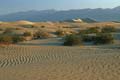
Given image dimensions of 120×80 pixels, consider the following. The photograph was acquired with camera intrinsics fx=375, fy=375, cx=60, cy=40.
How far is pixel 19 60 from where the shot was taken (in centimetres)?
1766

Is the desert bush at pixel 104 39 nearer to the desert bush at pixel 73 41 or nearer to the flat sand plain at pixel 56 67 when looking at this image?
the desert bush at pixel 73 41

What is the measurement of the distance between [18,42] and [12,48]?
24.6ft

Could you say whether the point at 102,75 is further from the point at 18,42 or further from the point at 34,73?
the point at 18,42

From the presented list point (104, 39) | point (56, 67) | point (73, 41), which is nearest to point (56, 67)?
point (56, 67)

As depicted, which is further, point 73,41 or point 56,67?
point 73,41

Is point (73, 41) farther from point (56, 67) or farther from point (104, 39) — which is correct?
point (56, 67)

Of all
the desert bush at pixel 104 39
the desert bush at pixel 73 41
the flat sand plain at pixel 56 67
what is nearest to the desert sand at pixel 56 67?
the flat sand plain at pixel 56 67

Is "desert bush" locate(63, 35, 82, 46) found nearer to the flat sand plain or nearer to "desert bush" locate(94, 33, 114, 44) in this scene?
"desert bush" locate(94, 33, 114, 44)

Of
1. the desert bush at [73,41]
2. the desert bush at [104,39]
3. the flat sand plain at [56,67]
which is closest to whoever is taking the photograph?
the flat sand plain at [56,67]

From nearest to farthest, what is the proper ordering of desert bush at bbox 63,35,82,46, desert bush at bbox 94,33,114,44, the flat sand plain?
1. the flat sand plain
2. desert bush at bbox 63,35,82,46
3. desert bush at bbox 94,33,114,44

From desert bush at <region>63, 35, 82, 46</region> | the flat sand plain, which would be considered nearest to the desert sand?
the flat sand plain

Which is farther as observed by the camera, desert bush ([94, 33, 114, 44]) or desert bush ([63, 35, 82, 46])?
desert bush ([94, 33, 114, 44])

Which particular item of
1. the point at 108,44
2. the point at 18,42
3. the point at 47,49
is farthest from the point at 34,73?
the point at 18,42

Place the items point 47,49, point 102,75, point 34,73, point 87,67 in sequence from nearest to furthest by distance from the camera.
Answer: point 102,75
point 34,73
point 87,67
point 47,49
